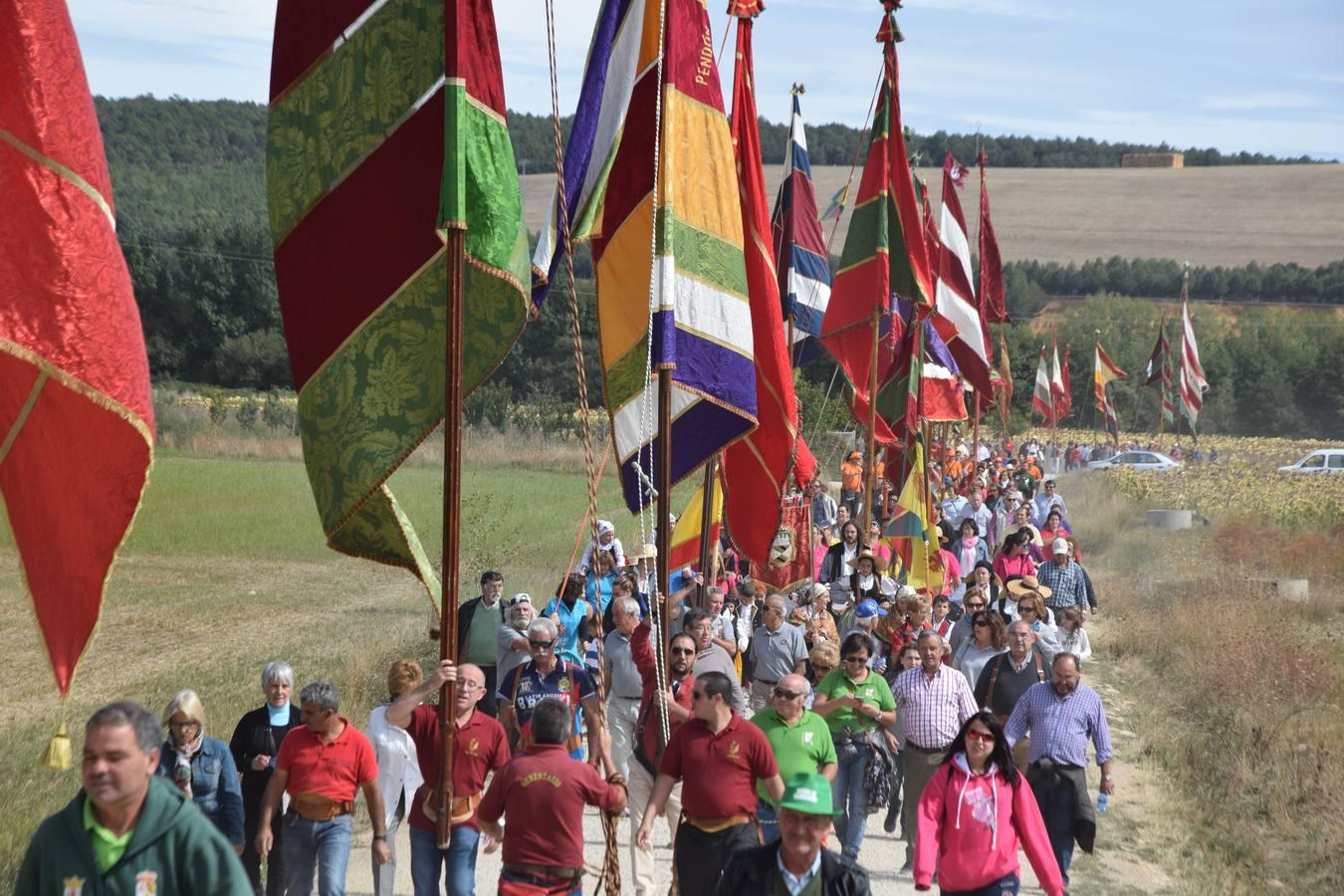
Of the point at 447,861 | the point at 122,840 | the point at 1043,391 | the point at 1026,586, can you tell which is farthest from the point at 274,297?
the point at 122,840

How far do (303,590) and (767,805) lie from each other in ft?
60.3

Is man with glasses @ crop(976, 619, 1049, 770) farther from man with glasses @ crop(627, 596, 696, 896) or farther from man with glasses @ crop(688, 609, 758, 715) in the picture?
man with glasses @ crop(627, 596, 696, 896)

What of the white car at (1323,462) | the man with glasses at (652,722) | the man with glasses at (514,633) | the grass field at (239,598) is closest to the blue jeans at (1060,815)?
the man with glasses at (652,722)

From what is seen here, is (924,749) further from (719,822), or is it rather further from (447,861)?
(447,861)

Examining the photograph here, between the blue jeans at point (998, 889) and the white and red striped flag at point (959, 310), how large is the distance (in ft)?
49.5

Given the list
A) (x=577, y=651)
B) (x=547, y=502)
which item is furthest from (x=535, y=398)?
(x=577, y=651)

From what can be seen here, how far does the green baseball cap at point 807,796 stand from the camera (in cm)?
536

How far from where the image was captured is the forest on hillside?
62719 mm

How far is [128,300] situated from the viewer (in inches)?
192

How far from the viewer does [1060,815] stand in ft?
32.7

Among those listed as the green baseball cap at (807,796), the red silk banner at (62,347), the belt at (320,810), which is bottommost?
the belt at (320,810)

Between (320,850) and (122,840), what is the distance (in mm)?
3871

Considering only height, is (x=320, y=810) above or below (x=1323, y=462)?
above

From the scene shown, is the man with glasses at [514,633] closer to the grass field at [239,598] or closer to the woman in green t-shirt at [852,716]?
the woman in green t-shirt at [852,716]
